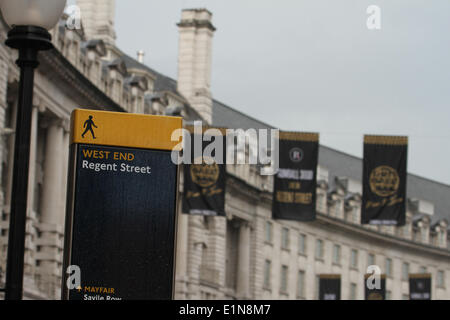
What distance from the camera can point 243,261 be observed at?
296ft

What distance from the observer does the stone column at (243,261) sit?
3521 inches

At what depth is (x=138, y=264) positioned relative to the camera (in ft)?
32.9

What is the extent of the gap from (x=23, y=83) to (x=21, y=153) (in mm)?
617

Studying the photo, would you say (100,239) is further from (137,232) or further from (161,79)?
(161,79)

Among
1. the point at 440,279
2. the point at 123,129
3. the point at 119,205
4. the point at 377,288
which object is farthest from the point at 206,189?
the point at 440,279

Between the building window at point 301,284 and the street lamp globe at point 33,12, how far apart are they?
89815 mm

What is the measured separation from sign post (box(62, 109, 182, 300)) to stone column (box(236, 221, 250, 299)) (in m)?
79.2

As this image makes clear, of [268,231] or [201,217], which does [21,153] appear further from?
[268,231]

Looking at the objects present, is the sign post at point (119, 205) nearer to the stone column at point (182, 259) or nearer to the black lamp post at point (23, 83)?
the black lamp post at point (23, 83)

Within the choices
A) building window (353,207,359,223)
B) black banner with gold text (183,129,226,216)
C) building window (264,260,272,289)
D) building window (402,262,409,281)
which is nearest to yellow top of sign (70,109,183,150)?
black banner with gold text (183,129,226,216)

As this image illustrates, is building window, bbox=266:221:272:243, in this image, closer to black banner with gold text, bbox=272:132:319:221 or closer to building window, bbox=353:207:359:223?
building window, bbox=353:207:359:223
